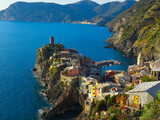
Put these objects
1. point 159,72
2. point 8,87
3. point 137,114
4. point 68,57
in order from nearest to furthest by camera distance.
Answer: point 137,114 < point 159,72 < point 8,87 < point 68,57

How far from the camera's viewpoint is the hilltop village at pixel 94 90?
31.0m

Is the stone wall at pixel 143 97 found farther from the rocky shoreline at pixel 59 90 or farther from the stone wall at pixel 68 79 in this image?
the stone wall at pixel 68 79

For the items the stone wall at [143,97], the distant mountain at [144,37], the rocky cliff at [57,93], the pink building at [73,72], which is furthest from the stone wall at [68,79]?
the distant mountain at [144,37]

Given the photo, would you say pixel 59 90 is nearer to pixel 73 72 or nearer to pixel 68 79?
pixel 68 79

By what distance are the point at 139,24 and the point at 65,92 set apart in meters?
89.6

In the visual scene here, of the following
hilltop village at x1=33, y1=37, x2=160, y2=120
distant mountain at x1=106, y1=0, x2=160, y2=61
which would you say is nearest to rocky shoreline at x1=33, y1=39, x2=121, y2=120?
hilltop village at x1=33, y1=37, x2=160, y2=120

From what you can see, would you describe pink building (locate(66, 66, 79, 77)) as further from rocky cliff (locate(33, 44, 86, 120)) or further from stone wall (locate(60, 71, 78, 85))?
rocky cliff (locate(33, 44, 86, 120))

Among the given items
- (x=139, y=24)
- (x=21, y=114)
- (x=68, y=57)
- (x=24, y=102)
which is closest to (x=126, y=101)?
(x=21, y=114)

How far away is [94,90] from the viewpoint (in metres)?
46.6

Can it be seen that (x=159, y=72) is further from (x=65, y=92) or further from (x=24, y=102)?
(x=24, y=102)

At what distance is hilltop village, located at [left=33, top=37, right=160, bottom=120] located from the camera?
31011 mm

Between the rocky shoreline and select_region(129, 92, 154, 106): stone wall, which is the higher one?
select_region(129, 92, 154, 106): stone wall

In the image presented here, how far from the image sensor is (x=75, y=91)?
2035 inches

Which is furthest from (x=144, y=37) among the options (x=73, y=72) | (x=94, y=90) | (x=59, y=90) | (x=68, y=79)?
(x=94, y=90)
